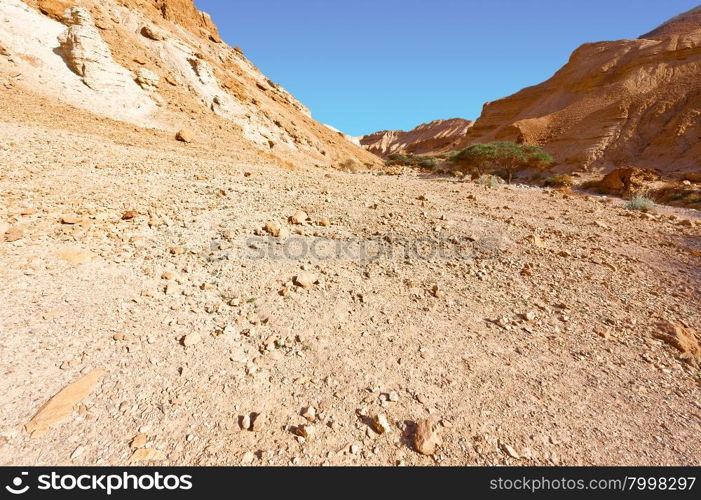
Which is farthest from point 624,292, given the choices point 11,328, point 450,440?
point 11,328

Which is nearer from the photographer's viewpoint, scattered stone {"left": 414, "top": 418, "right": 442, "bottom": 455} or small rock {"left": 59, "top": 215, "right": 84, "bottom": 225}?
scattered stone {"left": 414, "top": 418, "right": 442, "bottom": 455}

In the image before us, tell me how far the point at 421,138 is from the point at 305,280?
77.3 meters

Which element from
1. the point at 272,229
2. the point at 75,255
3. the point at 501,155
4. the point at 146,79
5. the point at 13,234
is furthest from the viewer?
the point at 501,155

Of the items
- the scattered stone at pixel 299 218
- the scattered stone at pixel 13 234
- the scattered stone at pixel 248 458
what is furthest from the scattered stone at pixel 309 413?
the scattered stone at pixel 13 234

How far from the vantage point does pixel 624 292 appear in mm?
3908

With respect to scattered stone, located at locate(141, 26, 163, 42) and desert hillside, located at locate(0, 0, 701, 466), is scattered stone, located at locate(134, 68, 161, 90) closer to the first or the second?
scattered stone, located at locate(141, 26, 163, 42)

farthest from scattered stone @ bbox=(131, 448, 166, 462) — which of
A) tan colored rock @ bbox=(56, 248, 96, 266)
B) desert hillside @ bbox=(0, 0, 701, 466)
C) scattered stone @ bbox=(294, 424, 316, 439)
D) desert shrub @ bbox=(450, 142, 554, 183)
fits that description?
desert shrub @ bbox=(450, 142, 554, 183)

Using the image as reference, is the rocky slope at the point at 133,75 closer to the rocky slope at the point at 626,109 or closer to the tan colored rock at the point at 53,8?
the tan colored rock at the point at 53,8

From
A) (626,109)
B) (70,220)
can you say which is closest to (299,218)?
(70,220)

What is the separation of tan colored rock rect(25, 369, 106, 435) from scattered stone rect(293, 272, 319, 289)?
6.54ft

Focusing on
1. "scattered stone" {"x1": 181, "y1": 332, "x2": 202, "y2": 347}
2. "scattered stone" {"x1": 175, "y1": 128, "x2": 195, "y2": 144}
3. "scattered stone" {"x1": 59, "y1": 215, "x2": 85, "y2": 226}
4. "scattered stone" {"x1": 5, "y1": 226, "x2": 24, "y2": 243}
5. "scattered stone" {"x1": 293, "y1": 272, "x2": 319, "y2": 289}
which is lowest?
"scattered stone" {"x1": 181, "y1": 332, "x2": 202, "y2": 347}

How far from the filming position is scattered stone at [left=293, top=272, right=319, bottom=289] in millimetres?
3623

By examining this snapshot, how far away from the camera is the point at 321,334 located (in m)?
2.94

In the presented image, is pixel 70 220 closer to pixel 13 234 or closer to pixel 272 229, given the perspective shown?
pixel 13 234
